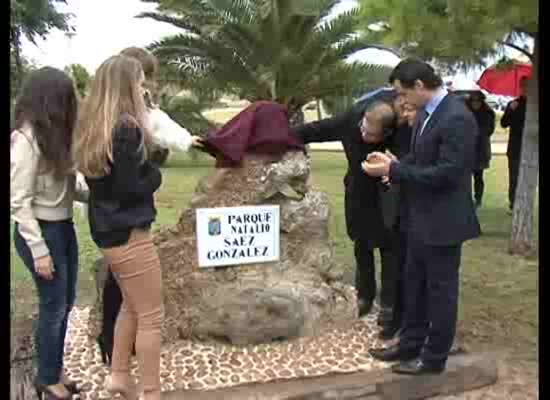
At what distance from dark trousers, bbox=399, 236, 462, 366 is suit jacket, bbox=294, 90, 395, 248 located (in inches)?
17.7

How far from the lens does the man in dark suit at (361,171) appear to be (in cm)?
386

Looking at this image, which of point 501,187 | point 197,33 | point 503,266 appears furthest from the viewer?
point 501,187

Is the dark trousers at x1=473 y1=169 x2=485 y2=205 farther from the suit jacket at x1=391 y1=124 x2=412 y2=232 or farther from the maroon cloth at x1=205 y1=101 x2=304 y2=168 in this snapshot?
the maroon cloth at x1=205 y1=101 x2=304 y2=168

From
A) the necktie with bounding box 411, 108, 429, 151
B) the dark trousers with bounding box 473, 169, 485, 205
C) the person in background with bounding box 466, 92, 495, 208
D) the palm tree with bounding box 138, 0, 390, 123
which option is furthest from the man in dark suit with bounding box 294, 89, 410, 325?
the dark trousers with bounding box 473, 169, 485, 205

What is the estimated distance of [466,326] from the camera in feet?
15.4

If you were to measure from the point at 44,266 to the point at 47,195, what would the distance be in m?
0.32

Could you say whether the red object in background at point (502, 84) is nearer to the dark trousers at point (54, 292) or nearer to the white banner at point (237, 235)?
the white banner at point (237, 235)

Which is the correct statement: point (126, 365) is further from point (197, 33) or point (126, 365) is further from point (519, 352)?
point (197, 33)

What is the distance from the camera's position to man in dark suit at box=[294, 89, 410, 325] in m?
3.86

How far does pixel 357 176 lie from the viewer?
4020mm

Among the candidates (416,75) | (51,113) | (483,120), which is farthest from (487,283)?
(51,113)
